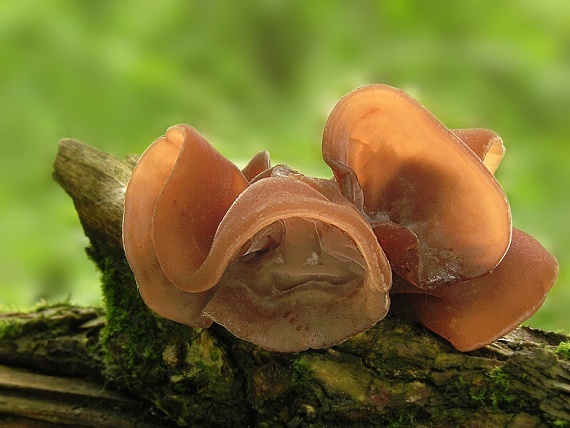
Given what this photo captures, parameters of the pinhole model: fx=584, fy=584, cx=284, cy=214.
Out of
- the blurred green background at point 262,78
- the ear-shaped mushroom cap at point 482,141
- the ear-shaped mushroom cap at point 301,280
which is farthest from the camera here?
the blurred green background at point 262,78

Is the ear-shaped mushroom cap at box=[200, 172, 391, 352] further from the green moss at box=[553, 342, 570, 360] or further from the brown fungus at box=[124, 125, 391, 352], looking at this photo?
the green moss at box=[553, 342, 570, 360]

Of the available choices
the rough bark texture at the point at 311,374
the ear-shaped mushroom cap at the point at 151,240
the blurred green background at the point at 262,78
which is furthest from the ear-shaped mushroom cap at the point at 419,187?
the blurred green background at the point at 262,78

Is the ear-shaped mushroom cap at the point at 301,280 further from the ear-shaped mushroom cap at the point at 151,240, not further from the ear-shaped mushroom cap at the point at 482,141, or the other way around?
the ear-shaped mushroom cap at the point at 482,141

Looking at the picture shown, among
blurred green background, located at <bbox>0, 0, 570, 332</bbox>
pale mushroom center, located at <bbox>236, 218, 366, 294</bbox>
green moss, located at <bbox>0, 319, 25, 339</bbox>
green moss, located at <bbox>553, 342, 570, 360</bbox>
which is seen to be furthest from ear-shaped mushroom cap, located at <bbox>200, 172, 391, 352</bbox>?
blurred green background, located at <bbox>0, 0, 570, 332</bbox>

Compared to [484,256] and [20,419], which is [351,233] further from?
[20,419]

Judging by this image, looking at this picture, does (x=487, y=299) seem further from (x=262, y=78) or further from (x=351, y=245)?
(x=262, y=78)

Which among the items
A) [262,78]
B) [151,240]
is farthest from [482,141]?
[262,78]

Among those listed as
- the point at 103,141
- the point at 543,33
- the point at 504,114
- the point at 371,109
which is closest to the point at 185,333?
the point at 371,109
